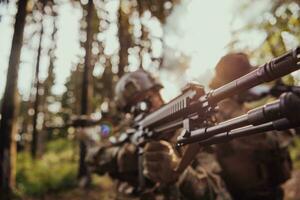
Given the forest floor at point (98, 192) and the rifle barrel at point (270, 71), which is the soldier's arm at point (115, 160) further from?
the forest floor at point (98, 192)

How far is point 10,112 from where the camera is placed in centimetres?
872

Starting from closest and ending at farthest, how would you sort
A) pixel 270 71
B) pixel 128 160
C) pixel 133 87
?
pixel 270 71
pixel 128 160
pixel 133 87

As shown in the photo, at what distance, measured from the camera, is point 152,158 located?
3.27m

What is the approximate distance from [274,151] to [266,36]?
54.4 inches

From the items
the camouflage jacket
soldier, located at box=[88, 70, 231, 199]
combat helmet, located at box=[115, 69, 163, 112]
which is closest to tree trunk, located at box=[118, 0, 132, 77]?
combat helmet, located at box=[115, 69, 163, 112]

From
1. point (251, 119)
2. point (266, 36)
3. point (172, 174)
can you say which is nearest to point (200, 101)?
point (251, 119)

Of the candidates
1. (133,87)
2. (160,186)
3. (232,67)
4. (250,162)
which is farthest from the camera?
(133,87)

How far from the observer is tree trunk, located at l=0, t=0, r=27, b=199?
27.7ft

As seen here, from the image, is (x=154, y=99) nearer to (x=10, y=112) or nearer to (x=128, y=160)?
(x=128, y=160)

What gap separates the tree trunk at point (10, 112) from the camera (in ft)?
27.7

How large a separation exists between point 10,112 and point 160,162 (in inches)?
261

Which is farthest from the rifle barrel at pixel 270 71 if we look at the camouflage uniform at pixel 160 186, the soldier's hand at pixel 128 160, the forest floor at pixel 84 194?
the forest floor at pixel 84 194

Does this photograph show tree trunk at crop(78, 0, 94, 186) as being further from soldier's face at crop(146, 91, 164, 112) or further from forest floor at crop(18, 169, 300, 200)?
soldier's face at crop(146, 91, 164, 112)

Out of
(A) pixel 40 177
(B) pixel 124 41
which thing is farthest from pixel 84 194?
(B) pixel 124 41
